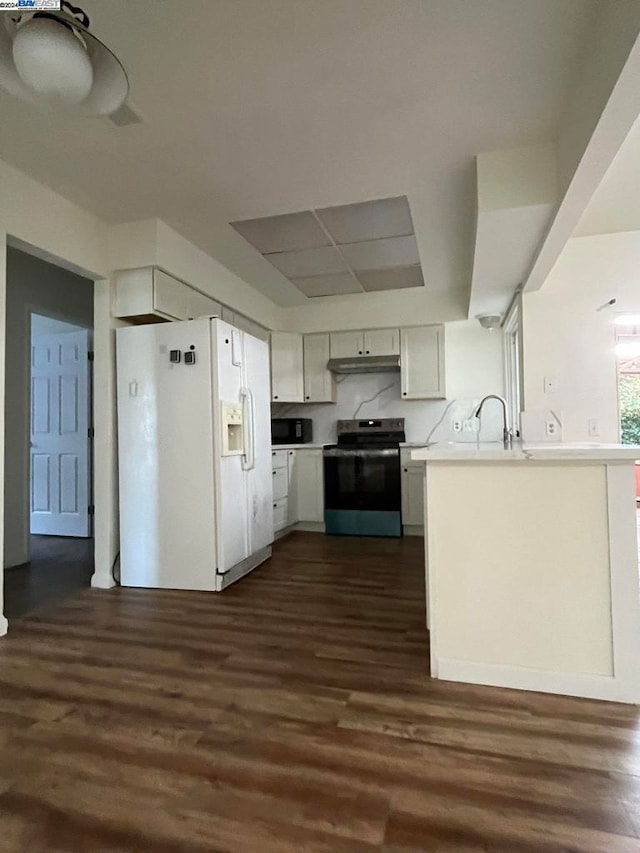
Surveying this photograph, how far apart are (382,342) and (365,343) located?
0.19 meters

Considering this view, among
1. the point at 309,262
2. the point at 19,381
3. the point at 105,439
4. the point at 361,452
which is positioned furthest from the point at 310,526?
→ the point at 19,381

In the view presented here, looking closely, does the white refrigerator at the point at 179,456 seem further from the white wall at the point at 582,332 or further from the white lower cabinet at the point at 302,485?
the white wall at the point at 582,332

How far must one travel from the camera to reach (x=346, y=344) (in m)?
5.16

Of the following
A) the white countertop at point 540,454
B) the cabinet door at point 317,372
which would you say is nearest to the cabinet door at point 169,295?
the cabinet door at point 317,372

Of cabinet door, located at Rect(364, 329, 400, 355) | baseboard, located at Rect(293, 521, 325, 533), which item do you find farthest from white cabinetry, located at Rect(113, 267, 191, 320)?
baseboard, located at Rect(293, 521, 325, 533)

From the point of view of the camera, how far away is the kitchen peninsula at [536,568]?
1748 millimetres

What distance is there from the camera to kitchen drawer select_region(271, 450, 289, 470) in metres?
4.65

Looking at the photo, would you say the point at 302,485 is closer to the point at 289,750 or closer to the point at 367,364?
the point at 367,364

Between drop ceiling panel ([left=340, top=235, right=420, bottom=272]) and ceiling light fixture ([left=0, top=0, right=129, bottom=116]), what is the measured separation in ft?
7.68

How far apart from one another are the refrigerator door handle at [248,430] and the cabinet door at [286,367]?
153 centimetres

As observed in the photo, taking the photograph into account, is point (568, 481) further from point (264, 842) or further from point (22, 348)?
point (22, 348)

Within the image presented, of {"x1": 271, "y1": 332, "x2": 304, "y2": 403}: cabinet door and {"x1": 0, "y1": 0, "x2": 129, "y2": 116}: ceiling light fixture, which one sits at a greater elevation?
{"x1": 0, "y1": 0, "x2": 129, "y2": 116}: ceiling light fixture

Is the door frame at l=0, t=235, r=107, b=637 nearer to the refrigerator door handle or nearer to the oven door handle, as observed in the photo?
the refrigerator door handle

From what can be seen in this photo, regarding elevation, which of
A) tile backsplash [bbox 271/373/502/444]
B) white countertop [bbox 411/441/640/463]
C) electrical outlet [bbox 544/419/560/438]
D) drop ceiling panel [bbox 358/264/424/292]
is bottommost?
white countertop [bbox 411/441/640/463]
